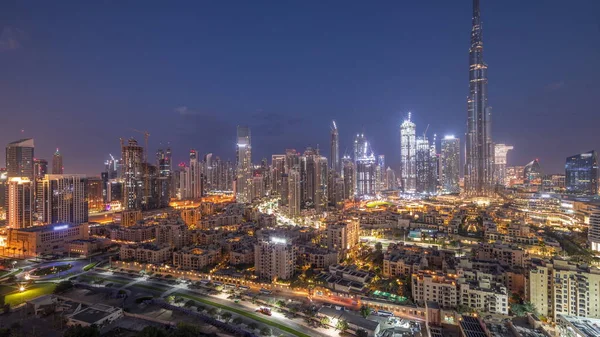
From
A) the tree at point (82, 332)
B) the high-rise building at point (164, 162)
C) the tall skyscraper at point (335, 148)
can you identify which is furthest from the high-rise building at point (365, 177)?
the tree at point (82, 332)

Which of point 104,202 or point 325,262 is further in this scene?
point 104,202

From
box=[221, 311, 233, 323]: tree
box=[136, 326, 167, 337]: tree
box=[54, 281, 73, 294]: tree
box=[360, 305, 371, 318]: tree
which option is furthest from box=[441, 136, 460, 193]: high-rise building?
box=[54, 281, 73, 294]: tree

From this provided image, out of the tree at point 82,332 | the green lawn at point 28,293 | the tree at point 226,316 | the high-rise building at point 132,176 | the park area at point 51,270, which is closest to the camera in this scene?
the tree at point 82,332

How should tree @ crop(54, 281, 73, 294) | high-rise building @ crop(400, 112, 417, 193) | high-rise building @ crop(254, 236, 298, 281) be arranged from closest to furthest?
tree @ crop(54, 281, 73, 294), high-rise building @ crop(254, 236, 298, 281), high-rise building @ crop(400, 112, 417, 193)

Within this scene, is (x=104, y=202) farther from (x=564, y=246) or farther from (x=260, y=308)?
(x=564, y=246)

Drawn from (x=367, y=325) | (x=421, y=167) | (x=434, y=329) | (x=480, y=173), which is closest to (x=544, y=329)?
(x=434, y=329)

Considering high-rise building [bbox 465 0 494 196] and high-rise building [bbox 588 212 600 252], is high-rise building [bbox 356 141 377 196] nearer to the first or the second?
high-rise building [bbox 465 0 494 196]

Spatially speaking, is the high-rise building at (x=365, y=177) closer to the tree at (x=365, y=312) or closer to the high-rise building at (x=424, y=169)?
the high-rise building at (x=424, y=169)
